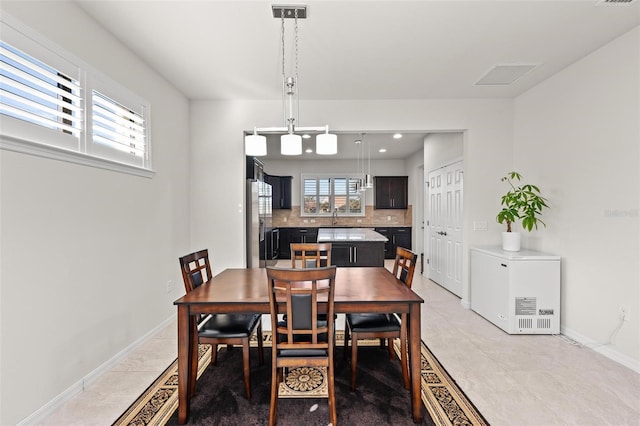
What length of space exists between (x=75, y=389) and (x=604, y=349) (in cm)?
443

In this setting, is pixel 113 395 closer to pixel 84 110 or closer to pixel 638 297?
pixel 84 110

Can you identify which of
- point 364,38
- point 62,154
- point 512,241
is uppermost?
point 364,38

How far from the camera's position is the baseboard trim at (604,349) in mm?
2525

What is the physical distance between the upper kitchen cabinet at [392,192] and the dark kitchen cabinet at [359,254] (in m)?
3.63

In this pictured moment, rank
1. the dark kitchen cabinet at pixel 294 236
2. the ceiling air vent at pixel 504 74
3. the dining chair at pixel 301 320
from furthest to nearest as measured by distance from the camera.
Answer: the dark kitchen cabinet at pixel 294 236, the ceiling air vent at pixel 504 74, the dining chair at pixel 301 320

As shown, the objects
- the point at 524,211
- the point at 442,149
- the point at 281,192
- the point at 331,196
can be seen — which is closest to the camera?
the point at 524,211

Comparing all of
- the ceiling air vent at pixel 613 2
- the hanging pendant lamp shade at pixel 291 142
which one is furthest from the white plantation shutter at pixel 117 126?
the ceiling air vent at pixel 613 2

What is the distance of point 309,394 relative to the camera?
2.15 meters

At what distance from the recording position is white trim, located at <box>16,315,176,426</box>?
6.11 ft

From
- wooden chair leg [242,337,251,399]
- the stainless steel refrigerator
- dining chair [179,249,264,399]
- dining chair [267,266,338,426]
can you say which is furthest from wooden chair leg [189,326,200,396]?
the stainless steel refrigerator

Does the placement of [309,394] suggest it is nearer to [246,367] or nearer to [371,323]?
[246,367]

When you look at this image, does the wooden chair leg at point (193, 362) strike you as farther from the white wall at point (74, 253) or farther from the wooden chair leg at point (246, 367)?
the white wall at point (74, 253)

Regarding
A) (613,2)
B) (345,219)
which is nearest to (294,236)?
(345,219)

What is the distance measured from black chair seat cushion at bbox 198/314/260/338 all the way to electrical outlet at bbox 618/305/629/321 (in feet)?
10.3
